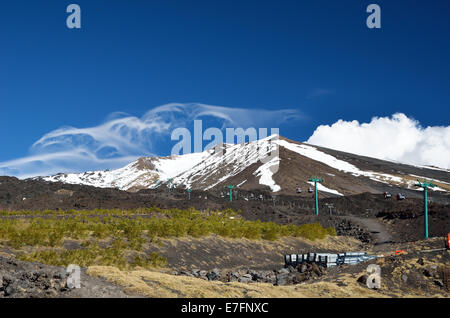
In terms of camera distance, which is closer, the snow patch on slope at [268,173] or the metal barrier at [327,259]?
the metal barrier at [327,259]

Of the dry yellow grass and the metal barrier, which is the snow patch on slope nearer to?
the metal barrier

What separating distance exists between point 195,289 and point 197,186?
472 feet

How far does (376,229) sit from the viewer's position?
51.7 meters

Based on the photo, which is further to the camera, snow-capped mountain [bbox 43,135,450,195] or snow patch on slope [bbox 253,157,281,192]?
snow-capped mountain [bbox 43,135,450,195]

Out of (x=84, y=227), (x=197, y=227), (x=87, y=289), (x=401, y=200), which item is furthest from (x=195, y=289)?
(x=401, y=200)

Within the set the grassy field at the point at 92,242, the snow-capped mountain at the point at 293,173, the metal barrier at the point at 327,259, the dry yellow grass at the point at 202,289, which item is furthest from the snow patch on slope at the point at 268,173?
the dry yellow grass at the point at 202,289

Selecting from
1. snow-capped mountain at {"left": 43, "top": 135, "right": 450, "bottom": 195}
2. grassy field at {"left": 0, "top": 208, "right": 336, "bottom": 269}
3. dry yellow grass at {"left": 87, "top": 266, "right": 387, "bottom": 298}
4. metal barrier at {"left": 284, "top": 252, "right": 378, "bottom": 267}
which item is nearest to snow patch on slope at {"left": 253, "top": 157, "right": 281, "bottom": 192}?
snow-capped mountain at {"left": 43, "top": 135, "right": 450, "bottom": 195}

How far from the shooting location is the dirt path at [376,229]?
46797 mm

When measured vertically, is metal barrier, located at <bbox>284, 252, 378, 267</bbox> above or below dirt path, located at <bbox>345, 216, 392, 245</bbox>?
above

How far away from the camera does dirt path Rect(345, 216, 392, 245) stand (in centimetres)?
4680

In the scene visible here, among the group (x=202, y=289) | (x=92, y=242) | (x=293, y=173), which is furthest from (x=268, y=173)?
(x=202, y=289)

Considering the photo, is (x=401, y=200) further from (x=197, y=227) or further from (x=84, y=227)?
(x=84, y=227)

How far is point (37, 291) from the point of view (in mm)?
10586

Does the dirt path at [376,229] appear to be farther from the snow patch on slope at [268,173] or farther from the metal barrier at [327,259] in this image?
the snow patch on slope at [268,173]
